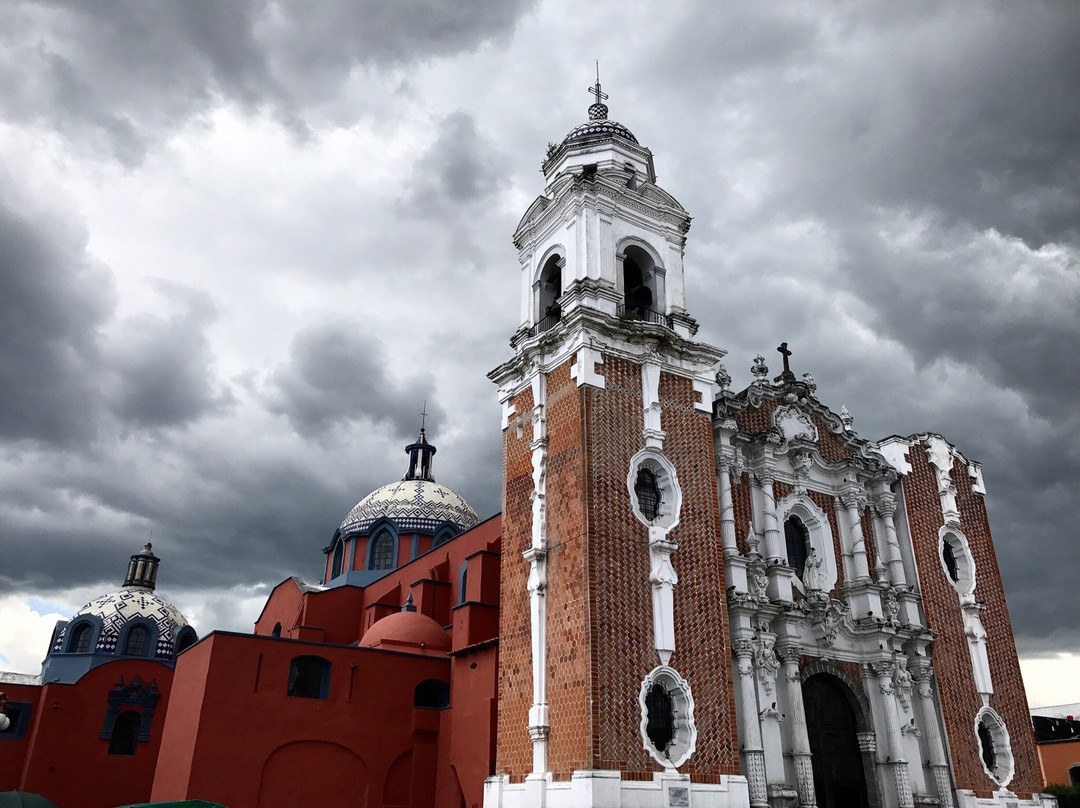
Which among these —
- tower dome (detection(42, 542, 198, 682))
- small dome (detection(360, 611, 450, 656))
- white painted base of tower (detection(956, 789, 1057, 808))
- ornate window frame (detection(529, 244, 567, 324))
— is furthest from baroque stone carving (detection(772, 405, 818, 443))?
tower dome (detection(42, 542, 198, 682))

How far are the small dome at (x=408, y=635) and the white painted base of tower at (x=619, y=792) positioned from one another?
20.1 feet

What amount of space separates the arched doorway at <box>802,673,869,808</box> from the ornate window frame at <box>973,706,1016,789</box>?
147 inches

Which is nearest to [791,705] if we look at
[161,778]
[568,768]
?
[568,768]

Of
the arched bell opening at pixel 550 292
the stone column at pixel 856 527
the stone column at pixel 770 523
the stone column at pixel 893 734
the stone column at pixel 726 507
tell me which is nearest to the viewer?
the stone column at pixel 893 734

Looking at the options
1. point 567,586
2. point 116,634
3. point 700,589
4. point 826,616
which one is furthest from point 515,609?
point 116,634

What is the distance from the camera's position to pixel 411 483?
33844 millimetres

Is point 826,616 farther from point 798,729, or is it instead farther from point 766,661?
point 798,729

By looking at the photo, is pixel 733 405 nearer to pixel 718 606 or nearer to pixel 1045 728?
pixel 718 606

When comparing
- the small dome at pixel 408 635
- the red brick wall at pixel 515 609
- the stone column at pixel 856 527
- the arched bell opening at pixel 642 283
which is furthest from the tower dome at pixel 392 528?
the stone column at pixel 856 527

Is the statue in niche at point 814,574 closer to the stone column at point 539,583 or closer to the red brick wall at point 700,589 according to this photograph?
the red brick wall at point 700,589

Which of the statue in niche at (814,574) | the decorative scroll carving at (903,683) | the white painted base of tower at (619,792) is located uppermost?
the statue in niche at (814,574)

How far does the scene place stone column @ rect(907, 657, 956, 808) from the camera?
19.0 m

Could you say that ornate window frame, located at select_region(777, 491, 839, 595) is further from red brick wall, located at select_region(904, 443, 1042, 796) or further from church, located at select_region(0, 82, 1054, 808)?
red brick wall, located at select_region(904, 443, 1042, 796)

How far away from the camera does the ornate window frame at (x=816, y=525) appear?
20422mm
